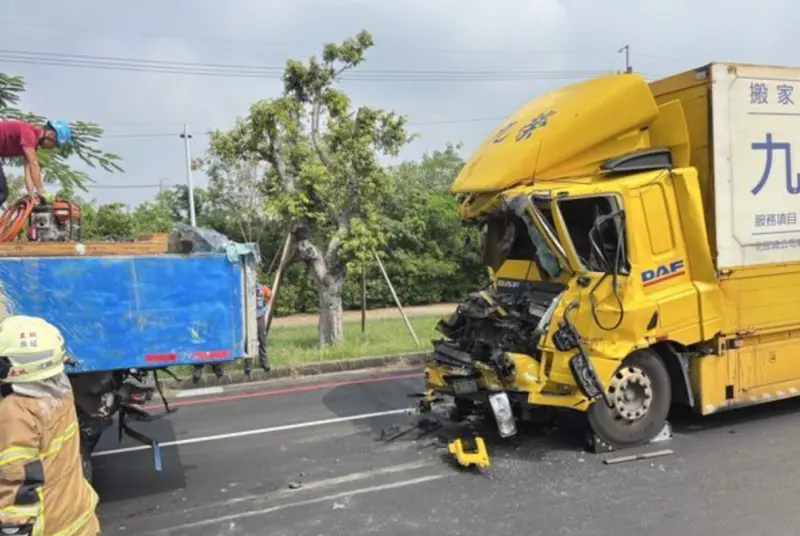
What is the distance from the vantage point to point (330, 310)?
500 inches

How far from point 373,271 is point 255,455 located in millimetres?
16242

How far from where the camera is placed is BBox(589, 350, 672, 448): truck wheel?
5.83 m

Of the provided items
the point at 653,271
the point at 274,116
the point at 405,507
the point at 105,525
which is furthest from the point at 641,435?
the point at 274,116

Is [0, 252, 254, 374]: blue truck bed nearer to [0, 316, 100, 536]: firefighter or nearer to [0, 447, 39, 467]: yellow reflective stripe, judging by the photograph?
[0, 316, 100, 536]: firefighter

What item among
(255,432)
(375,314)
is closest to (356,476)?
(255,432)

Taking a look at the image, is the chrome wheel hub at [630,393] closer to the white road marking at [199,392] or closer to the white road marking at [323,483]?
the white road marking at [323,483]

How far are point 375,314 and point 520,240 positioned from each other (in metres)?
15.3

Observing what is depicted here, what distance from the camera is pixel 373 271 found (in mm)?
22438

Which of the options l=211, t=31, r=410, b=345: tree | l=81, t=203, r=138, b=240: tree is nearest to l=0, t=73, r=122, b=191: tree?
l=211, t=31, r=410, b=345: tree

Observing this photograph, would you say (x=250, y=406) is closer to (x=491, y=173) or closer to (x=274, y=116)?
(x=491, y=173)

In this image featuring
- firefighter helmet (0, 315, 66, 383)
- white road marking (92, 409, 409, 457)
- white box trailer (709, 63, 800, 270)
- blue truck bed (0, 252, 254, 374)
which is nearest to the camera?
firefighter helmet (0, 315, 66, 383)

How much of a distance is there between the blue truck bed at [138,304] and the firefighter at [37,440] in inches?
62.2

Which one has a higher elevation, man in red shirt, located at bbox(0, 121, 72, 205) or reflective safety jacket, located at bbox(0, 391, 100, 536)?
man in red shirt, located at bbox(0, 121, 72, 205)

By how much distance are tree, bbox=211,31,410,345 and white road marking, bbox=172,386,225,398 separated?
345 centimetres
